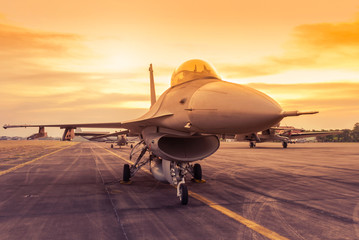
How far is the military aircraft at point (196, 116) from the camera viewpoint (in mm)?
5465

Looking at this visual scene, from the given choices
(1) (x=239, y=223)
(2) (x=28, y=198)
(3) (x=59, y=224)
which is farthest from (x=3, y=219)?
(1) (x=239, y=223)

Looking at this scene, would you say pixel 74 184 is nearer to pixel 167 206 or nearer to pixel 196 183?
pixel 196 183

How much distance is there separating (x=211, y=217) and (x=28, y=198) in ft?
16.9

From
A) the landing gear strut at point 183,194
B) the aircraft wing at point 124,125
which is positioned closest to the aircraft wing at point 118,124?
the aircraft wing at point 124,125

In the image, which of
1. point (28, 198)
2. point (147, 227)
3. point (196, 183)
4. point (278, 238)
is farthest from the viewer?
point (196, 183)

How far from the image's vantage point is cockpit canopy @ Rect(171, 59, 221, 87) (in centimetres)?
727

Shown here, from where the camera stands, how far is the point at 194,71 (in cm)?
743

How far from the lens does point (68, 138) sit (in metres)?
13.4

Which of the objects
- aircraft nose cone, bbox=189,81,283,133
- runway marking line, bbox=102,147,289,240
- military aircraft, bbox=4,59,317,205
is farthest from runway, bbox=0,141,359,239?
aircraft nose cone, bbox=189,81,283,133

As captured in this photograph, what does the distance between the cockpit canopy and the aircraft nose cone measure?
1.17 m

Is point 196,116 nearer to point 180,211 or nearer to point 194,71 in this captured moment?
point 194,71

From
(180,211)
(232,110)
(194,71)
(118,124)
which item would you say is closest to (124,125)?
(118,124)

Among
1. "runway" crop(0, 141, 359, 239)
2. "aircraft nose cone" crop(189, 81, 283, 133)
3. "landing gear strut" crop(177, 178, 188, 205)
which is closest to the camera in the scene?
"runway" crop(0, 141, 359, 239)

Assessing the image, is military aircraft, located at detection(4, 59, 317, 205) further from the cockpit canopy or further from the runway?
the runway
